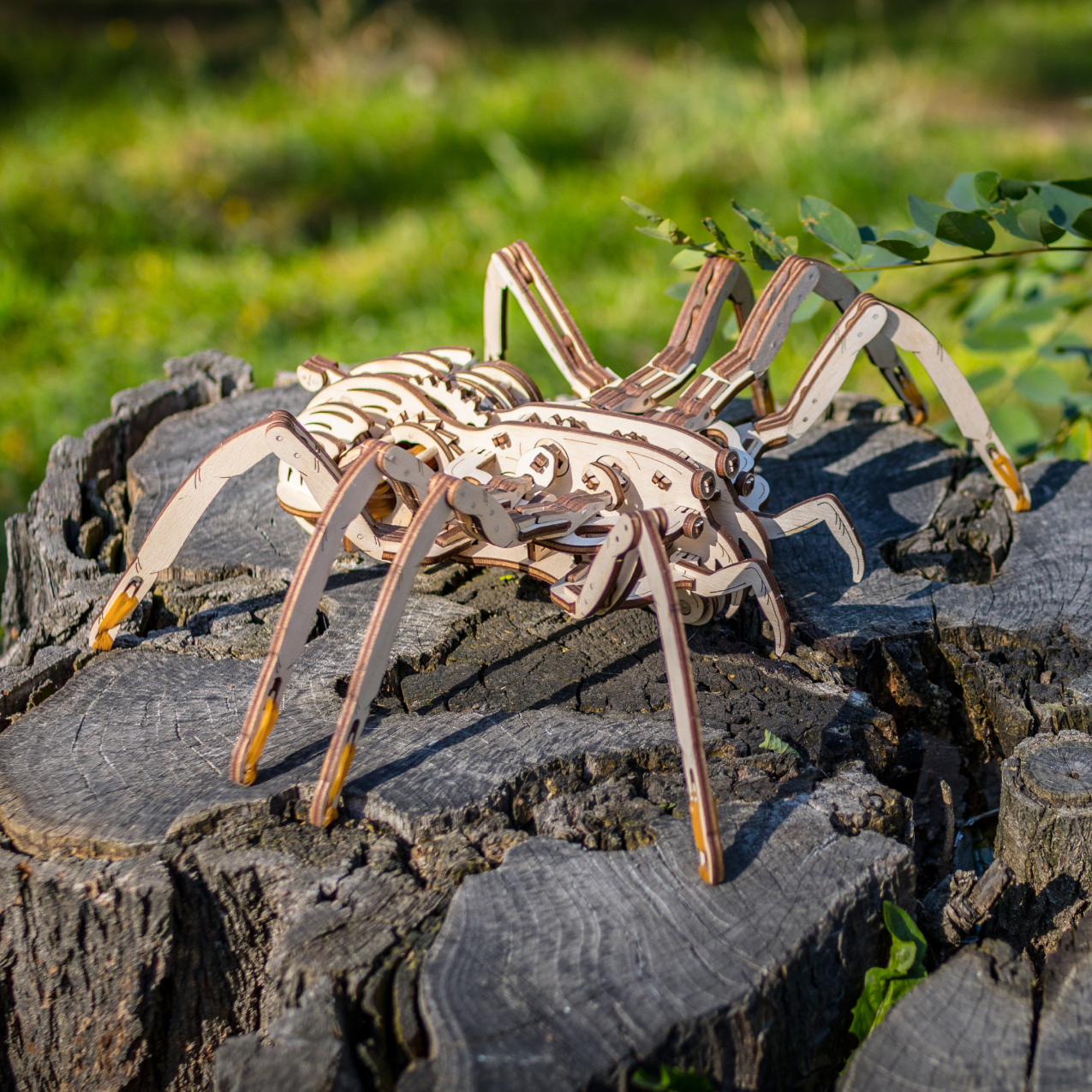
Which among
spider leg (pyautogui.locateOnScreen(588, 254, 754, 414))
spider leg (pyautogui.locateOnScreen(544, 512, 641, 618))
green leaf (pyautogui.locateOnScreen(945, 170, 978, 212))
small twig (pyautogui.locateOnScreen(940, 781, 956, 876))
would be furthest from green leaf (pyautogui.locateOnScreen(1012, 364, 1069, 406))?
spider leg (pyautogui.locateOnScreen(544, 512, 641, 618))

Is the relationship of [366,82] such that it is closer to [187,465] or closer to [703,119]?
[703,119]

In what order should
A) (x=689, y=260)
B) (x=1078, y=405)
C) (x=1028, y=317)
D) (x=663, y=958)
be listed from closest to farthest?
(x=663, y=958)
(x=689, y=260)
(x=1028, y=317)
(x=1078, y=405)

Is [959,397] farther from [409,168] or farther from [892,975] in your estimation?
[409,168]

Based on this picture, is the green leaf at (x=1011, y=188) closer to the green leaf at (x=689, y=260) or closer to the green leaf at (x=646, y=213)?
the green leaf at (x=689, y=260)

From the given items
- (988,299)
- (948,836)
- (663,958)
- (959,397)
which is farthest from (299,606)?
(988,299)

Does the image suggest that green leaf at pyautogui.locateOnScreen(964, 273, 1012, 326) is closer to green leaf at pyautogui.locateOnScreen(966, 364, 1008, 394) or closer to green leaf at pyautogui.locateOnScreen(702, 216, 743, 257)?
green leaf at pyautogui.locateOnScreen(966, 364, 1008, 394)
